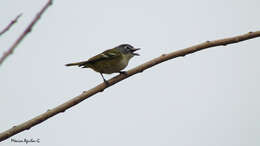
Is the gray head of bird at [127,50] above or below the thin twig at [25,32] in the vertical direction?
below

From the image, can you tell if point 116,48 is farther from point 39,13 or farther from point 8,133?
point 39,13

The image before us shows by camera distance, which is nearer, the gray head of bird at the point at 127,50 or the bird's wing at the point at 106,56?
the bird's wing at the point at 106,56

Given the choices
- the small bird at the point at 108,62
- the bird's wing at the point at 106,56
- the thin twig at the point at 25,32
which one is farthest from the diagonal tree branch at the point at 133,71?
the bird's wing at the point at 106,56

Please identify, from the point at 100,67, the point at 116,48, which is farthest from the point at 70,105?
the point at 116,48

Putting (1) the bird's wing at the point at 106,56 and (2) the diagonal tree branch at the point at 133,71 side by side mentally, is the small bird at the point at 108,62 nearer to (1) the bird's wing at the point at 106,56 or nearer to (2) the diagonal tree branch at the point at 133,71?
(1) the bird's wing at the point at 106,56

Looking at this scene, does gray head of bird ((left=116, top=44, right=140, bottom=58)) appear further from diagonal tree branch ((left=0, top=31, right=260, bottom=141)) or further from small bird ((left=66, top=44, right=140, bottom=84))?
diagonal tree branch ((left=0, top=31, right=260, bottom=141))

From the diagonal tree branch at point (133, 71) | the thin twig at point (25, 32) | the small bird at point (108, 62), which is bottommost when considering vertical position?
the small bird at point (108, 62)

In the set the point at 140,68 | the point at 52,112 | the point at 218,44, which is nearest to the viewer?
the point at 52,112

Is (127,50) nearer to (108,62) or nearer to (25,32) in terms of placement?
(108,62)

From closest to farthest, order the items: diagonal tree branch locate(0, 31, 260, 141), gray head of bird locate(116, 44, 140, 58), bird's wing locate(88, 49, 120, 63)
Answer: diagonal tree branch locate(0, 31, 260, 141) < bird's wing locate(88, 49, 120, 63) < gray head of bird locate(116, 44, 140, 58)

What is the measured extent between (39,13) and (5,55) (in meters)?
0.24

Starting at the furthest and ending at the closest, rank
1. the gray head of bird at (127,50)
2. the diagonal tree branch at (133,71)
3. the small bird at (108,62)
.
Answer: the gray head of bird at (127,50), the small bird at (108,62), the diagonal tree branch at (133,71)

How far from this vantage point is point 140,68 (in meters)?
4.34

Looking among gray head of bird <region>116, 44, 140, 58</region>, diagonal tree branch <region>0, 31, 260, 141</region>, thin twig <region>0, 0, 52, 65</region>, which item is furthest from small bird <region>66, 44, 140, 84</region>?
thin twig <region>0, 0, 52, 65</region>
